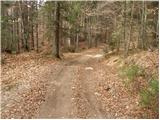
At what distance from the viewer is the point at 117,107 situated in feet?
47.5

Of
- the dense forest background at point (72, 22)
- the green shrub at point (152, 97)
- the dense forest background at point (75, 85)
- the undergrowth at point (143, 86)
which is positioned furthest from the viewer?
the dense forest background at point (72, 22)

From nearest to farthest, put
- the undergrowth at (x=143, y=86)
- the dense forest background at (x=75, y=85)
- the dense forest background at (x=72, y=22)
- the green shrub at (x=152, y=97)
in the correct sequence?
the green shrub at (x=152, y=97) → the undergrowth at (x=143, y=86) → the dense forest background at (x=75, y=85) → the dense forest background at (x=72, y=22)

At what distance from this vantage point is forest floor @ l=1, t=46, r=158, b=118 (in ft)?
45.0

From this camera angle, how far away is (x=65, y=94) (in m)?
16.6

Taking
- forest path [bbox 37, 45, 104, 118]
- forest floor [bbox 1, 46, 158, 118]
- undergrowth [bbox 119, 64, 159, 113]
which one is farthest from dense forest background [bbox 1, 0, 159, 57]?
undergrowth [bbox 119, 64, 159, 113]

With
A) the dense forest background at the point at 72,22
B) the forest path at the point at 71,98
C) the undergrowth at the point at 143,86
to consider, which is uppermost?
the dense forest background at the point at 72,22

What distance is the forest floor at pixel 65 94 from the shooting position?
1372cm

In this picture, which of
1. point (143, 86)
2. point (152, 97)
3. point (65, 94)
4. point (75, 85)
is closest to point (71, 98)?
point (65, 94)

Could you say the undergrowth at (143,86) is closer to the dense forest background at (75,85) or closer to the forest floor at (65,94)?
the dense forest background at (75,85)

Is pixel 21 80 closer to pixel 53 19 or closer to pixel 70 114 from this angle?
pixel 70 114

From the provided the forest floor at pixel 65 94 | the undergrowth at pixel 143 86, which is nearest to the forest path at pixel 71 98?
the forest floor at pixel 65 94

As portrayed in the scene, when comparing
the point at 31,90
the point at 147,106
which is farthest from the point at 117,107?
the point at 31,90

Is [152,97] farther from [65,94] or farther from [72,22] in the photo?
[72,22]

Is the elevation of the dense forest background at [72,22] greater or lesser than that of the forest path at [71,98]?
greater
